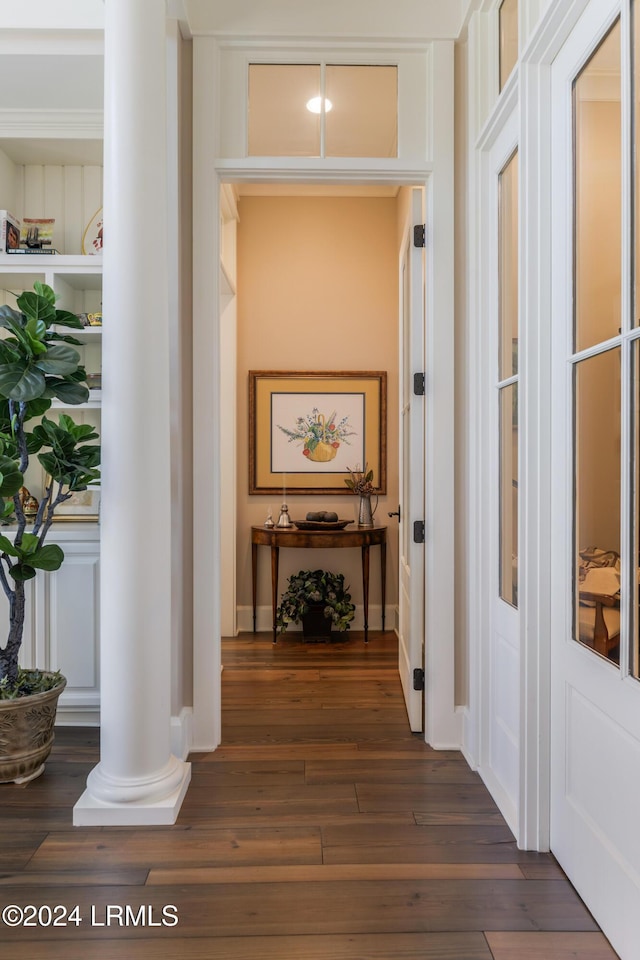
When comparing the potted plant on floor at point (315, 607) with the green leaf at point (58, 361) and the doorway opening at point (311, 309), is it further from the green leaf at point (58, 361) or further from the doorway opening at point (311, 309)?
the green leaf at point (58, 361)

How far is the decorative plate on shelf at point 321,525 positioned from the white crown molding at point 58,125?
251cm

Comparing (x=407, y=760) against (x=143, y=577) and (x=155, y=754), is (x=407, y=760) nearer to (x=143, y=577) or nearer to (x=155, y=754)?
(x=155, y=754)

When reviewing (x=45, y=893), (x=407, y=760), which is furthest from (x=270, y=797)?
(x=45, y=893)

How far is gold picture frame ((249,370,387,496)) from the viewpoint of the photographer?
15.1ft

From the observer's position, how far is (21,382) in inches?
84.4

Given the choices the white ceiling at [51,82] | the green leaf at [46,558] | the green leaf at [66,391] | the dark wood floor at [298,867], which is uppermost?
the white ceiling at [51,82]

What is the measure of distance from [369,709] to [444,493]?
3.73ft

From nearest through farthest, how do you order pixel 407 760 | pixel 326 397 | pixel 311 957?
pixel 311 957, pixel 407 760, pixel 326 397

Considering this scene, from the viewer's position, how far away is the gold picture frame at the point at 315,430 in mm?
4590

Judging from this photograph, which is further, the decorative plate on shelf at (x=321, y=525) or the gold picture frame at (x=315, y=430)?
the gold picture frame at (x=315, y=430)

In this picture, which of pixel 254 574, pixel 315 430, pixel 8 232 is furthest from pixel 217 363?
pixel 254 574

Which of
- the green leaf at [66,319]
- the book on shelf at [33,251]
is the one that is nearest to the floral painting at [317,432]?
the book on shelf at [33,251]

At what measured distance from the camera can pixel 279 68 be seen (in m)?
2.61

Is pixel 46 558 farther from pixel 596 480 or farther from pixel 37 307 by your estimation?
pixel 596 480
